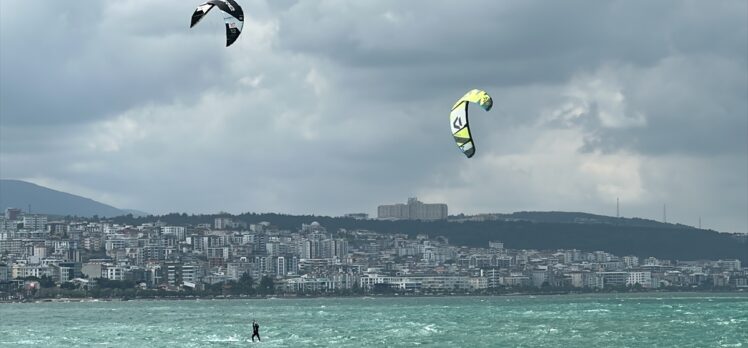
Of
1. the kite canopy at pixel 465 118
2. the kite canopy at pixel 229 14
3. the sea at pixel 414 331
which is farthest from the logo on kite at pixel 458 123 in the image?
the sea at pixel 414 331

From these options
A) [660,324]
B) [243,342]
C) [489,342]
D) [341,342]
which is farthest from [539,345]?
[660,324]

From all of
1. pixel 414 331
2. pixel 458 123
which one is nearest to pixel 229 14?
pixel 458 123

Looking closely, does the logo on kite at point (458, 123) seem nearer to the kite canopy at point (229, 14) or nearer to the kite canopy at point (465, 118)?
the kite canopy at point (465, 118)

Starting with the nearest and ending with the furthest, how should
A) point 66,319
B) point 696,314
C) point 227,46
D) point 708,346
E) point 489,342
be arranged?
point 227,46
point 708,346
point 489,342
point 696,314
point 66,319

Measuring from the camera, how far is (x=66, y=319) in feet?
387

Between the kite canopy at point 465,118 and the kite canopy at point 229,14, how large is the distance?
6937 mm

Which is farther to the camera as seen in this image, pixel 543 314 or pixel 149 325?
pixel 543 314

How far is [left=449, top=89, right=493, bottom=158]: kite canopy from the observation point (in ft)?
149

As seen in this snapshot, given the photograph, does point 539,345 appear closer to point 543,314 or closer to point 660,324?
point 660,324

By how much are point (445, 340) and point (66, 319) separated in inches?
2075

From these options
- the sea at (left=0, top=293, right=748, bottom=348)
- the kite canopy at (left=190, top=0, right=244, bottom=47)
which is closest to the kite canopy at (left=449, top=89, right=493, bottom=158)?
the kite canopy at (left=190, top=0, right=244, bottom=47)

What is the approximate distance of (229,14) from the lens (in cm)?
4612

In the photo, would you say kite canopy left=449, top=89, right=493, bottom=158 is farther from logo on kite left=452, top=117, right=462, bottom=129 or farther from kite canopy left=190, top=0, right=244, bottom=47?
kite canopy left=190, top=0, right=244, bottom=47

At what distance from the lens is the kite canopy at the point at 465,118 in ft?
149
